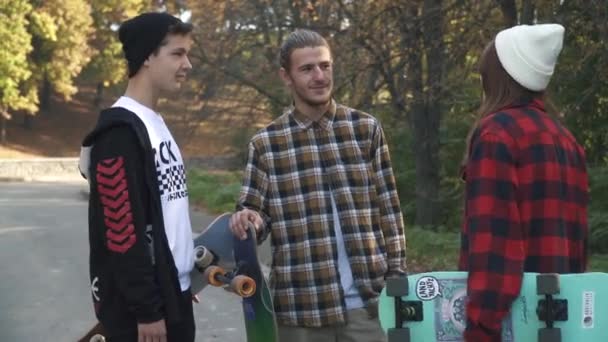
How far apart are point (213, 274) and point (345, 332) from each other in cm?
60

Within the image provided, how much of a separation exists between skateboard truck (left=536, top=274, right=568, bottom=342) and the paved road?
16.8 feet

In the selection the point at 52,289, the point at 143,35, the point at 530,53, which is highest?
the point at 143,35

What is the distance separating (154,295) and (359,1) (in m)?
12.0

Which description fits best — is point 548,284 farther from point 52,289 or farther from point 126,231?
point 52,289

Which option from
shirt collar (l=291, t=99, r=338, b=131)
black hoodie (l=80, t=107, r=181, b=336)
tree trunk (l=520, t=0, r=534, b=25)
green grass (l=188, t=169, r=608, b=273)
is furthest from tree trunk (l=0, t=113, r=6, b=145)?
black hoodie (l=80, t=107, r=181, b=336)

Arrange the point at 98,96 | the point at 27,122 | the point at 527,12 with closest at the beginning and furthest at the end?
1. the point at 527,12
2. the point at 27,122
3. the point at 98,96

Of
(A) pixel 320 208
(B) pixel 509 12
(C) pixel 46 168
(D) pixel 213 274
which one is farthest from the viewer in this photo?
(C) pixel 46 168

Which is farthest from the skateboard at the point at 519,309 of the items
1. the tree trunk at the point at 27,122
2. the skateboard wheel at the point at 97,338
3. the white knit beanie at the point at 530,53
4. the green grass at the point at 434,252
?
the tree trunk at the point at 27,122

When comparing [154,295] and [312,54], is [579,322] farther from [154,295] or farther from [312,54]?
[312,54]

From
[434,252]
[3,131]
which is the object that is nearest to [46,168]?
[3,131]

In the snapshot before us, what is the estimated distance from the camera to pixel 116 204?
10.4 ft

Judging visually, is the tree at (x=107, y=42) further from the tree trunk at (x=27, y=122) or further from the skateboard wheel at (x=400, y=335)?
the skateboard wheel at (x=400, y=335)

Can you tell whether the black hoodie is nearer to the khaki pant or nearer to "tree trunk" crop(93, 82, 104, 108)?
the khaki pant

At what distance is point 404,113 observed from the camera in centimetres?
1530
